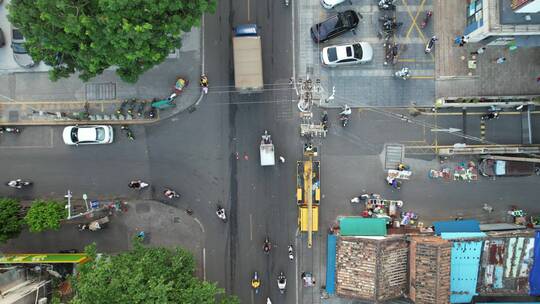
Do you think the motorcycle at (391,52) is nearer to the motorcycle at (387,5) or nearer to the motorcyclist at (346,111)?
the motorcycle at (387,5)

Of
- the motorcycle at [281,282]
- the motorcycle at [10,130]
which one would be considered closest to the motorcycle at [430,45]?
the motorcycle at [281,282]

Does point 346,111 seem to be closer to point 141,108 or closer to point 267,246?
point 267,246

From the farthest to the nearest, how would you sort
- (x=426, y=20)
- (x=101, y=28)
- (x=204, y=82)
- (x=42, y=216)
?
(x=426, y=20) → (x=204, y=82) → (x=42, y=216) → (x=101, y=28)

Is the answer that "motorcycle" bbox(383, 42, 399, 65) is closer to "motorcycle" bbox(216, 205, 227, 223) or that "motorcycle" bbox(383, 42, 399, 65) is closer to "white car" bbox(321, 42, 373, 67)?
"white car" bbox(321, 42, 373, 67)

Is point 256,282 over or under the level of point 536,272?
under

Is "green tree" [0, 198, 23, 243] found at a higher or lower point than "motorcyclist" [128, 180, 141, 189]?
lower

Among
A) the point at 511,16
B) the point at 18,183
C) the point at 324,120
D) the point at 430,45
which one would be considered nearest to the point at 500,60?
the point at 511,16

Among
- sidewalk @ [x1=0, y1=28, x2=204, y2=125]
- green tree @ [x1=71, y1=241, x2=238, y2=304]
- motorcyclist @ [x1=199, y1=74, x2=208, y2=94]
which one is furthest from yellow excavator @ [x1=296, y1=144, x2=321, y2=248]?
sidewalk @ [x1=0, y1=28, x2=204, y2=125]
